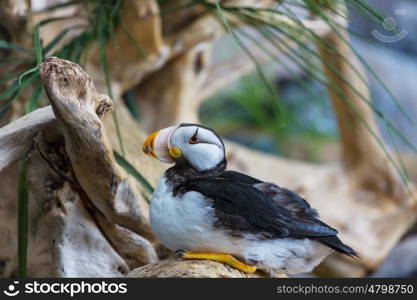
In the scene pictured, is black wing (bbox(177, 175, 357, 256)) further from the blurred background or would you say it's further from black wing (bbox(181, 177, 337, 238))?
the blurred background

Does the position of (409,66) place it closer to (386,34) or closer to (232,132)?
(232,132)

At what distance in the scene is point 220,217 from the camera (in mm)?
491

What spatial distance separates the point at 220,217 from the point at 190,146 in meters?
0.06

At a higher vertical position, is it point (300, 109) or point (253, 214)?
point (300, 109)

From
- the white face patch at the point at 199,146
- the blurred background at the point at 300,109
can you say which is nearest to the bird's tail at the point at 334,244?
the white face patch at the point at 199,146

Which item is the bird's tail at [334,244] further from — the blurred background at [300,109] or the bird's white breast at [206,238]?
the blurred background at [300,109]

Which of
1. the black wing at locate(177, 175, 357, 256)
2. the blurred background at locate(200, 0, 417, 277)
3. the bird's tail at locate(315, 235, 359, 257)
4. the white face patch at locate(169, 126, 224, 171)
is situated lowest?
the bird's tail at locate(315, 235, 359, 257)

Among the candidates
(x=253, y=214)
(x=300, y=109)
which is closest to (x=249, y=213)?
(x=253, y=214)

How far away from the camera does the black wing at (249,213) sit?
493 mm

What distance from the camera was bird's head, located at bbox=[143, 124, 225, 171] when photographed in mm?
506

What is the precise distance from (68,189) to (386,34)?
0.41 m

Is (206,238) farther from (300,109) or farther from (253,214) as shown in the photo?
(300,109)

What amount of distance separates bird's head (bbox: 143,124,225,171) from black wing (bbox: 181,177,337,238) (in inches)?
0.7

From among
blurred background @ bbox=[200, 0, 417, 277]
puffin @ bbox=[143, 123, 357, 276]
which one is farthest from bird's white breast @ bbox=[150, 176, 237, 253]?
blurred background @ bbox=[200, 0, 417, 277]
